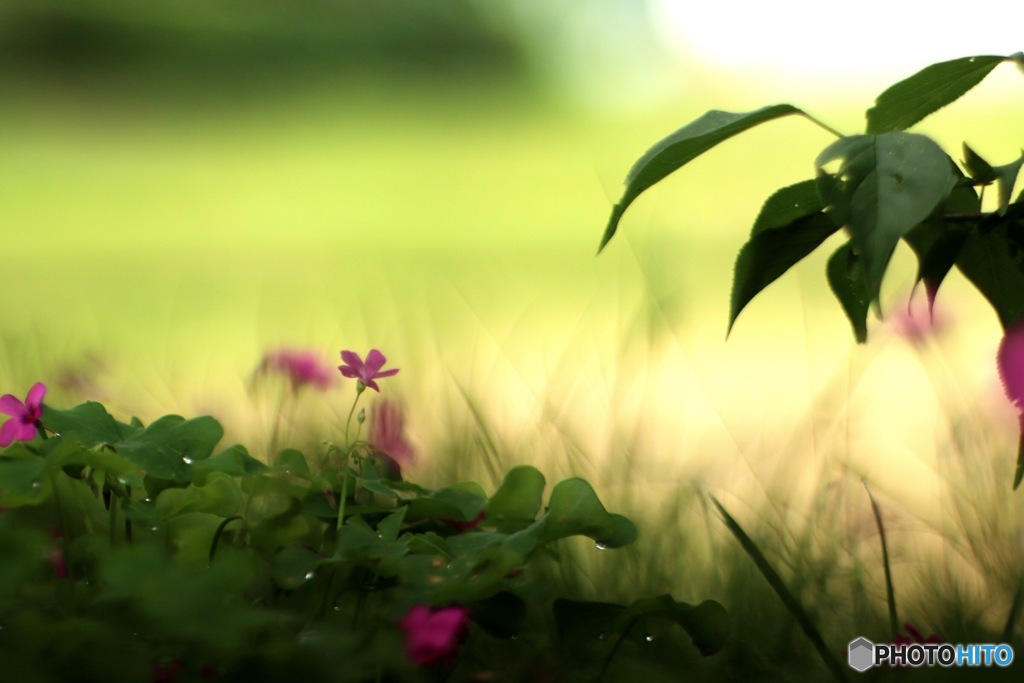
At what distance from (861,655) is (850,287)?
0.99 feet

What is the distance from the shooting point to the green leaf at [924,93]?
0.63 meters

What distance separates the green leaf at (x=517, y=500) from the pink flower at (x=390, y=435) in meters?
0.36

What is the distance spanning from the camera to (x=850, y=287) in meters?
0.73

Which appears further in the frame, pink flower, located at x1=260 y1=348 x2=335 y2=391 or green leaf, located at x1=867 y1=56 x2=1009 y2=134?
pink flower, located at x1=260 y1=348 x2=335 y2=391

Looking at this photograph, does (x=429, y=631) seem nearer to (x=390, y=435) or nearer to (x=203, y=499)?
(x=203, y=499)

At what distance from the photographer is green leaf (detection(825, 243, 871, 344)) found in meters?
0.70

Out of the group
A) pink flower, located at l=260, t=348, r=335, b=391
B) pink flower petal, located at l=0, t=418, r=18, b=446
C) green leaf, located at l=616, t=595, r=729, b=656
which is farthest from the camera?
pink flower, located at l=260, t=348, r=335, b=391

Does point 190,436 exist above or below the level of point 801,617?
above

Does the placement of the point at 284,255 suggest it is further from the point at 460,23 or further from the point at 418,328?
the point at 460,23

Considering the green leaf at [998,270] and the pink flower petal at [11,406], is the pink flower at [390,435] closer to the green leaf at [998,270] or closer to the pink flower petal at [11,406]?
the pink flower petal at [11,406]

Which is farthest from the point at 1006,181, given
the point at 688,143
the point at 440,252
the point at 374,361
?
the point at 440,252

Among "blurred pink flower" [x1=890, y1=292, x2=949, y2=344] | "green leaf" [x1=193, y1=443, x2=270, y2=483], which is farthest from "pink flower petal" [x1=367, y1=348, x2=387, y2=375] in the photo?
"blurred pink flower" [x1=890, y1=292, x2=949, y2=344]

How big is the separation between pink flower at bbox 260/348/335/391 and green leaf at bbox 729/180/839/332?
777 mm

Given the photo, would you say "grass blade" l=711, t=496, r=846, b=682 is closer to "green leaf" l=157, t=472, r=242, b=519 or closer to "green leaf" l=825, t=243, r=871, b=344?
"green leaf" l=825, t=243, r=871, b=344
